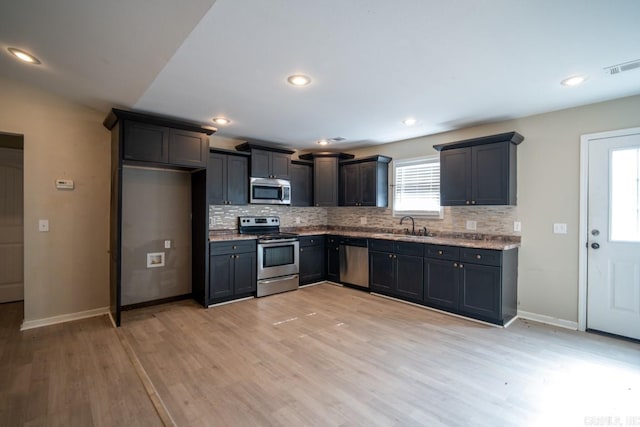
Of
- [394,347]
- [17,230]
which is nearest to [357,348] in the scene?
[394,347]

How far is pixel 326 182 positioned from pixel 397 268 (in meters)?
2.12

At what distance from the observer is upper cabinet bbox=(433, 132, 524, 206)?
142 inches

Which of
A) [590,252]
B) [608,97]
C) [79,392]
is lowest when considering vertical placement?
[79,392]

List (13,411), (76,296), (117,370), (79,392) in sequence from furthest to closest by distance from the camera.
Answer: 1. (76,296)
2. (117,370)
3. (79,392)
4. (13,411)

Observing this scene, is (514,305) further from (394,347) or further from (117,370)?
(117,370)

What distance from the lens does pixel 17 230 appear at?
170 inches

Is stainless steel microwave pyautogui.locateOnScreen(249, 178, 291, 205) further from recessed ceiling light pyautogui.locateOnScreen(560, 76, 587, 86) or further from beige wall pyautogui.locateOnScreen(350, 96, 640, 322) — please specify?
recessed ceiling light pyautogui.locateOnScreen(560, 76, 587, 86)

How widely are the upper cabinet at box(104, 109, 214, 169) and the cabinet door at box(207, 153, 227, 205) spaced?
37 cm

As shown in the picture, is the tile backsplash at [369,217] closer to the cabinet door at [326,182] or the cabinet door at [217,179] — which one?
the cabinet door at [217,179]

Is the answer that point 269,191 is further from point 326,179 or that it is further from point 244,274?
point 244,274

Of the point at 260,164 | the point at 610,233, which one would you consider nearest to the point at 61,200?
the point at 260,164

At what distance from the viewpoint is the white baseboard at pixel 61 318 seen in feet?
11.0

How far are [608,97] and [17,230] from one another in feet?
24.8

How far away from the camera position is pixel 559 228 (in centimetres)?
348
